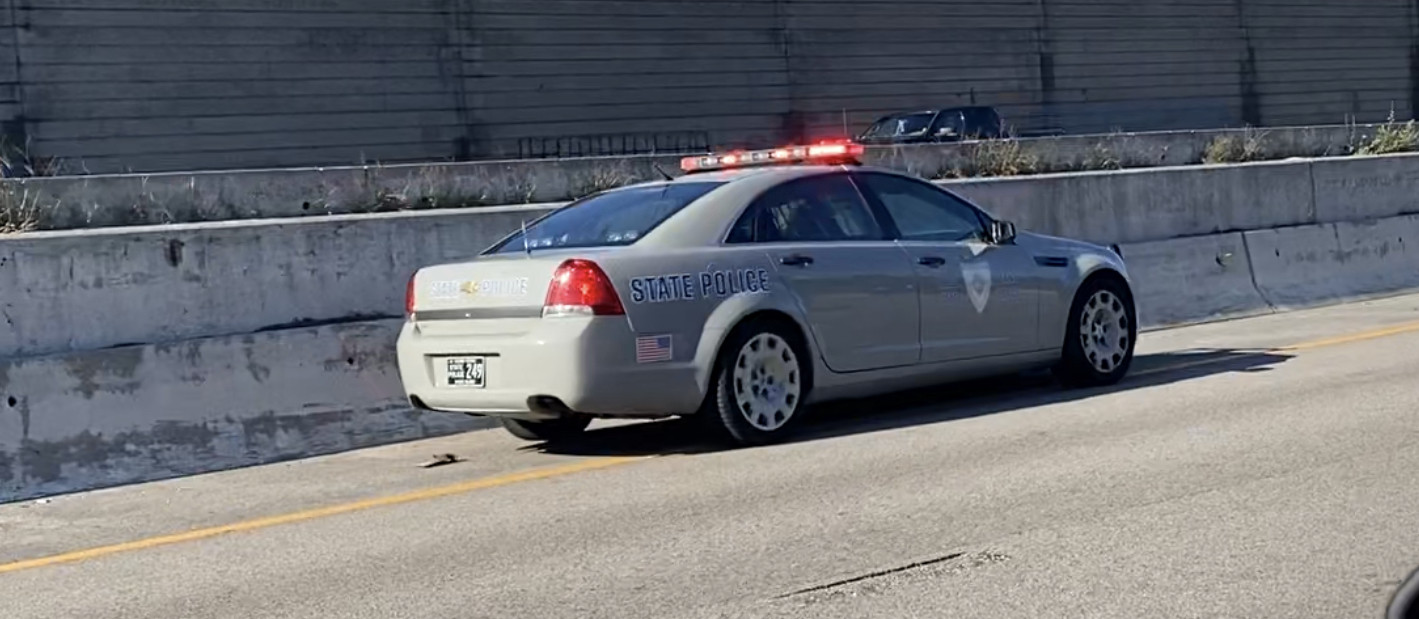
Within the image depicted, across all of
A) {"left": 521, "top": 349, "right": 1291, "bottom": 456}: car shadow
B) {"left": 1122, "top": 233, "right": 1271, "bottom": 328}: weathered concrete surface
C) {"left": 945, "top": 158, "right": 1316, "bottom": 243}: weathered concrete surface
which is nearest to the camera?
{"left": 521, "top": 349, "right": 1291, "bottom": 456}: car shadow

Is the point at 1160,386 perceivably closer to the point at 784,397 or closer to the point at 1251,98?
the point at 784,397

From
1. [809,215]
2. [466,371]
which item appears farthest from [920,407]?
[466,371]

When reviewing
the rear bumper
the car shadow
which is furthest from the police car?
the car shadow

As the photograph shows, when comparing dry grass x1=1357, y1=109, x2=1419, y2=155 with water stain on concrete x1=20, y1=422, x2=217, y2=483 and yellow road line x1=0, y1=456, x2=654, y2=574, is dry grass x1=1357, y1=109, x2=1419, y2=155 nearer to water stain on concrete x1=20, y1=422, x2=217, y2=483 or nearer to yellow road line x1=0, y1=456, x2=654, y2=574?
yellow road line x1=0, y1=456, x2=654, y2=574

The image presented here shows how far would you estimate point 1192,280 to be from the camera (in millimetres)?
16047

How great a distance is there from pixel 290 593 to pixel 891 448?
3.58 meters

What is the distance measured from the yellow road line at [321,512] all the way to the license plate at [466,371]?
52 cm

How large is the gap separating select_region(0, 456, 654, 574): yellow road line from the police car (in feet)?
0.94

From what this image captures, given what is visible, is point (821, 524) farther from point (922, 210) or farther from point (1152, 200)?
point (1152, 200)

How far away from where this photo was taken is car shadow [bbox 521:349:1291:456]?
10.1 m

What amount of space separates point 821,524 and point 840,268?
2.72 meters

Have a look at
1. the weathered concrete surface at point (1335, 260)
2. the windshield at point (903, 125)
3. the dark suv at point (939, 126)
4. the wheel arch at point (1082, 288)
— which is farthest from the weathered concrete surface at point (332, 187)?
the windshield at point (903, 125)

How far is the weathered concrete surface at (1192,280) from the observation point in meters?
15.6

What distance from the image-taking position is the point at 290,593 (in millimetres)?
6812
